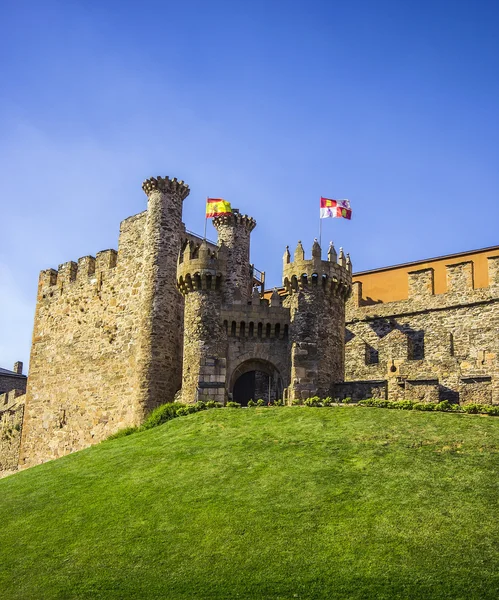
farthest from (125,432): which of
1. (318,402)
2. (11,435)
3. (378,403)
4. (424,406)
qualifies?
(11,435)

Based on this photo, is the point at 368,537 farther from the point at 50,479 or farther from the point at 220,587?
the point at 50,479

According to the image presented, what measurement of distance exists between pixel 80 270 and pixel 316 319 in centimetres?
1652

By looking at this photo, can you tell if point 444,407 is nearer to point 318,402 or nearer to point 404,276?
point 318,402

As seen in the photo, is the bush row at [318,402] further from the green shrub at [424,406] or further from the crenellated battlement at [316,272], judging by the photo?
the crenellated battlement at [316,272]

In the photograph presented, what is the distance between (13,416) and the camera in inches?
Answer: 1924

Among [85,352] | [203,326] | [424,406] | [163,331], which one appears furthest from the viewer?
[85,352]

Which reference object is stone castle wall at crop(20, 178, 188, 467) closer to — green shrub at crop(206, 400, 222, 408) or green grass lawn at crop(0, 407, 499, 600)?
green shrub at crop(206, 400, 222, 408)

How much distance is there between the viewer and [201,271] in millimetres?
37406

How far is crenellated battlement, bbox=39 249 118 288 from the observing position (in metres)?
44.4

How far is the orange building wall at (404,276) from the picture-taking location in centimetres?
4188

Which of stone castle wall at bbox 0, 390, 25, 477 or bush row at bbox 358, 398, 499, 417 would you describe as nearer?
bush row at bbox 358, 398, 499, 417

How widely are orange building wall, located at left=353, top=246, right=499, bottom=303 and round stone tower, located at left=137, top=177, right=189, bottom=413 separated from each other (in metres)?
11.9

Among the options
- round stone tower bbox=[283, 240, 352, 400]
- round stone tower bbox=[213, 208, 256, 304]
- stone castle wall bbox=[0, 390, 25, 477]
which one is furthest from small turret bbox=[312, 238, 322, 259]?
stone castle wall bbox=[0, 390, 25, 477]

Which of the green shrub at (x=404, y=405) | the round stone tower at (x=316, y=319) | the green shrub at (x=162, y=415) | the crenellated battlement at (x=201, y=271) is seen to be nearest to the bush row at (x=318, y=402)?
the round stone tower at (x=316, y=319)
